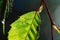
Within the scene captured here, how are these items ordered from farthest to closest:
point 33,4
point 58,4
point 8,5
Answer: point 58,4 < point 33,4 < point 8,5

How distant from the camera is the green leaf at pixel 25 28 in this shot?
33cm

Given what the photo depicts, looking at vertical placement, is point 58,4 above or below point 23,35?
below

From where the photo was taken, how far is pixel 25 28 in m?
0.34

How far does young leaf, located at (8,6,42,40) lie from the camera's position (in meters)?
0.33

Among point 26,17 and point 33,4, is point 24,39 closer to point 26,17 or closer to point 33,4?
point 26,17

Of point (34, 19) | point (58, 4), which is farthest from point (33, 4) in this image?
point (34, 19)

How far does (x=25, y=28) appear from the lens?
0.34 meters

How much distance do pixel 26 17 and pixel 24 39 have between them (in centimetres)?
4

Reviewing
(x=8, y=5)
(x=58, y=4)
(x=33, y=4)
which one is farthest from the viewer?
(x=58, y=4)

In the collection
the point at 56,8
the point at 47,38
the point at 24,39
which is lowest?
the point at 47,38

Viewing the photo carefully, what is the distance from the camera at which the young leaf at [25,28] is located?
0.33 metres

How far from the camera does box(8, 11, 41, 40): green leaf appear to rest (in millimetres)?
330

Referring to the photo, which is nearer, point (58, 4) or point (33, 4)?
point (33, 4)

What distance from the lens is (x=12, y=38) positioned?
327 millimetres
